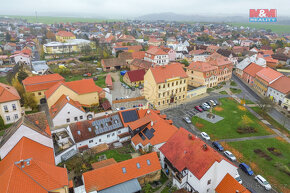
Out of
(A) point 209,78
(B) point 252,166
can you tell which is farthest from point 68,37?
(B) point 252,166

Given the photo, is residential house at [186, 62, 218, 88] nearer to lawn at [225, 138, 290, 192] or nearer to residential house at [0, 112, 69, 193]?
lawn at [225, 138, 290, 192]

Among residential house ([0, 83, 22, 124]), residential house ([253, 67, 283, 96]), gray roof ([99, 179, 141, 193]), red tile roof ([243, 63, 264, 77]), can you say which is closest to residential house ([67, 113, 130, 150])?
gray roof ([99, 179, 141, 193])

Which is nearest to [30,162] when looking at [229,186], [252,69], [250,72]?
[229,186]

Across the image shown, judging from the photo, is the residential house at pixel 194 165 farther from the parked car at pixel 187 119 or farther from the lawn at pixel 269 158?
the parked car at pixel 187 119

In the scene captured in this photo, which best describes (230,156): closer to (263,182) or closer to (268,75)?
(263,182)

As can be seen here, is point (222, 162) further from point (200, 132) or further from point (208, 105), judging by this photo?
point (208, 105)

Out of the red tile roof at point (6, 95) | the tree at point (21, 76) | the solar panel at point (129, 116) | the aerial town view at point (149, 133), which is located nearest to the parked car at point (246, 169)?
the aerial town view at point (149, 133)
